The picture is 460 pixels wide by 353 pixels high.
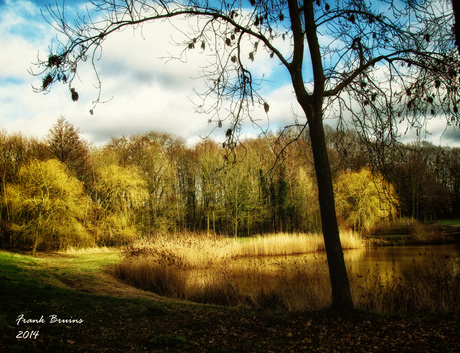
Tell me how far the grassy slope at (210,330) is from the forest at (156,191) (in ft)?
43.9

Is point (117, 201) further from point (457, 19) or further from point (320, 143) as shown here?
point (457, 19)

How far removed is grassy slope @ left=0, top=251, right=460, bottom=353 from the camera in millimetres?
3590

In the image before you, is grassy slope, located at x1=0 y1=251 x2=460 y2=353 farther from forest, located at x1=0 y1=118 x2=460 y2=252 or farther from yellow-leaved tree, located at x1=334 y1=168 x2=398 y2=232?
yellow-leaved tree, located at x1=334 y1=168 x2=398 y2=232

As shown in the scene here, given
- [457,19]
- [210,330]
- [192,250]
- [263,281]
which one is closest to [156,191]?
[192,250]

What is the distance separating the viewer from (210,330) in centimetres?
429

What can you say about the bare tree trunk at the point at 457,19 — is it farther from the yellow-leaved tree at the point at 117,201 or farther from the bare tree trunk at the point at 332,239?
the yellow-leaved tree at the point at 117,201

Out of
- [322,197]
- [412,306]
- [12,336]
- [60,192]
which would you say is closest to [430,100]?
[322,197]

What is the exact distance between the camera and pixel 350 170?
2981cm

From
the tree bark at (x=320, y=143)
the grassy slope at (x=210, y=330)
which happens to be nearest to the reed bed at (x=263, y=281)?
the grassy slope at (x=210, y=330)

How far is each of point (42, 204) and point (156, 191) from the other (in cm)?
1061

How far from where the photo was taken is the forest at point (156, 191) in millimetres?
18812

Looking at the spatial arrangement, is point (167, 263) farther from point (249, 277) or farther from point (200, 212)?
point (200, 212)

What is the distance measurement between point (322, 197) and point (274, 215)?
27313 millimetres

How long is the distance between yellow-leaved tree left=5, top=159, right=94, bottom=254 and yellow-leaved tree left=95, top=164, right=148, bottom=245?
12.2 feet
